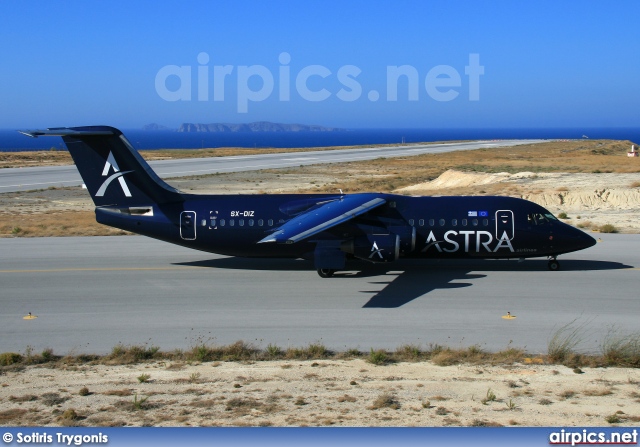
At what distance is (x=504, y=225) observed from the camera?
86.1 ft

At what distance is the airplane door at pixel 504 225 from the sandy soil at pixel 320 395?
1051 centimetres

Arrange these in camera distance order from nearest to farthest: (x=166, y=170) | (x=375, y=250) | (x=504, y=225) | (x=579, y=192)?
1. (x=375, y=250)
2. (x=504, y=225)
3. (x=579, y=192)
4. (x=166, y=170)

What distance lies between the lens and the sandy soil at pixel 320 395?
12.9m

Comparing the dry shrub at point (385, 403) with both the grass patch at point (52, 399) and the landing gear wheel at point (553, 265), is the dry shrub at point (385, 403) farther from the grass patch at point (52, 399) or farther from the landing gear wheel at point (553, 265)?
the landing gear wheel at point (553, 265)

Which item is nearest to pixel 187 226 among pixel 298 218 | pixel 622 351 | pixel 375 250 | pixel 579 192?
pixel 298 218

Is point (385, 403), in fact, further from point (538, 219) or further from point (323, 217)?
point (538, 219)

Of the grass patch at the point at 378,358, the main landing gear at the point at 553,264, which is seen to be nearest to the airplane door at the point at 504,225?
the main landing gear at the point at 553,264

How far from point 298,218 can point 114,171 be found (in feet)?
25.7

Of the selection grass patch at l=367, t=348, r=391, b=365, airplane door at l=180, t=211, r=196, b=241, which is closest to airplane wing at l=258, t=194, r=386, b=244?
airplane door at l=180, t=211, r=196, b=241

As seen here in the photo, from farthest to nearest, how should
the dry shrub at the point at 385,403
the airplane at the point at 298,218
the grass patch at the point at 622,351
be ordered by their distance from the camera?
the airplane at the point at 298,218, the grass patch at the point at 622,351, the dry shrub at the point at 385,403

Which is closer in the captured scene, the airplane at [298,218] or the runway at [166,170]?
the airplane at [298,218]

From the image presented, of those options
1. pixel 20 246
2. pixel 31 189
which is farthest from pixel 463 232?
pixel 31 189

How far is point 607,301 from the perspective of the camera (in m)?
22.0

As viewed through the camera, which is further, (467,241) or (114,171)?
(114,171)
